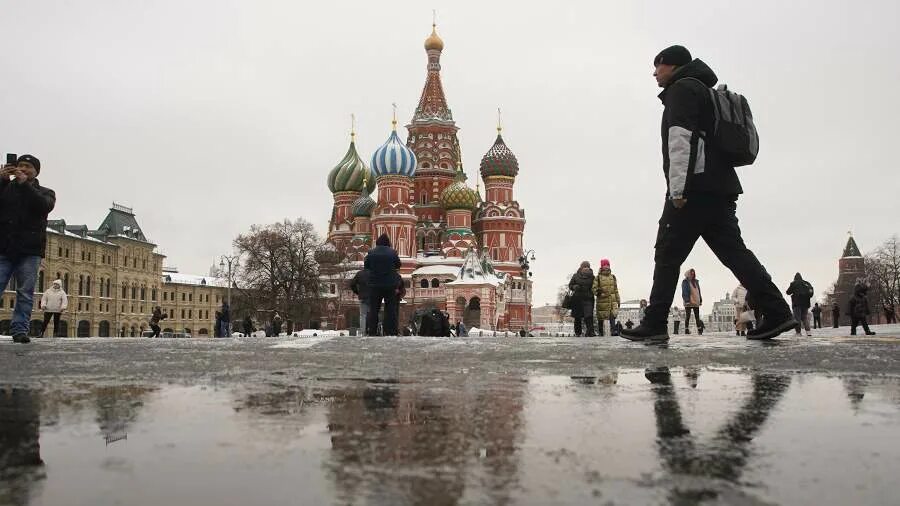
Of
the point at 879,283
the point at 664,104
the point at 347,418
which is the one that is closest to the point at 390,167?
the point at 879,283

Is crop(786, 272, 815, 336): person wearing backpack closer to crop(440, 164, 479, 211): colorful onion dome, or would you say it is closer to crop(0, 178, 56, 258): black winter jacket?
crop(0, 178, 56, 258): black winter jacket

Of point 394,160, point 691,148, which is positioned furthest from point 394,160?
point 691,148

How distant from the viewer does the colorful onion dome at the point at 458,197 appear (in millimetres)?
62125

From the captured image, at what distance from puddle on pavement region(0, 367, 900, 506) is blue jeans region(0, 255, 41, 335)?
4413 millimetres

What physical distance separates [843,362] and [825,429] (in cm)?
259

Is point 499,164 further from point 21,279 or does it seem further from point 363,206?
point 21,279

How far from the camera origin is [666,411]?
94.0 inches

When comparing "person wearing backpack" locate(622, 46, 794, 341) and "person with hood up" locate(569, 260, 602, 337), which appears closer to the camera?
"person wearing backpack" locate(622, 46, 794, 341)

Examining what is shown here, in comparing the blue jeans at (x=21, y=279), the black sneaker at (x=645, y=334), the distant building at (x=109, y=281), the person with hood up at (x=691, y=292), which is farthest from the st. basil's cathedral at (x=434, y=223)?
the black sneaker at (x=645, y=334)

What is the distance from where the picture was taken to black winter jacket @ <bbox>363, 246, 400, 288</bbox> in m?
10.1

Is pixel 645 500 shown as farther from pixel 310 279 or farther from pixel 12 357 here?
pixel 310 279

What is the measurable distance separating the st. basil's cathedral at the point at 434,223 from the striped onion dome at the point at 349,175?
3.5 inches

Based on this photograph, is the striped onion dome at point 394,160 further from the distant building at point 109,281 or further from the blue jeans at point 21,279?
the blue jeans at point 21,279

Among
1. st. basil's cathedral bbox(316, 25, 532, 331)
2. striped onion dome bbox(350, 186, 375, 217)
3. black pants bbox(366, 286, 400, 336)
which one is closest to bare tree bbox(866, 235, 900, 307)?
st. basil's cathedral bbox(316, 25, 532, 331)
